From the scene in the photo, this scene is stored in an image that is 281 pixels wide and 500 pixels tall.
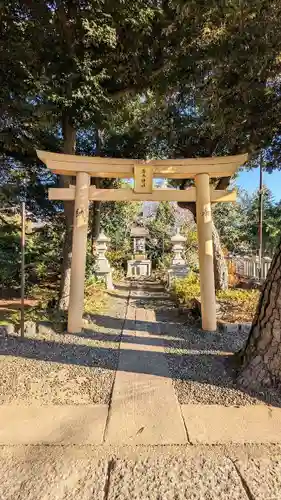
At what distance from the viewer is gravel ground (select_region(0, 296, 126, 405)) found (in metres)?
2.60

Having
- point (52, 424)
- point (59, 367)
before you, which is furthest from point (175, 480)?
point (59, 367)

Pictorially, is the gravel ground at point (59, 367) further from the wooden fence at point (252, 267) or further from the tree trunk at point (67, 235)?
the wooden fence at point (252, 267)

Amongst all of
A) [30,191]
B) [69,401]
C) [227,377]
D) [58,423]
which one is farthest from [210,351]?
[30,191]

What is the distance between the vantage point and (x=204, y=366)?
3201 mm

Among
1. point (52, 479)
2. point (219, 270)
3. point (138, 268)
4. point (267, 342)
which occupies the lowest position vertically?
point (52, 479)

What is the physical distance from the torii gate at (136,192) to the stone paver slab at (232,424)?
2.22 metres

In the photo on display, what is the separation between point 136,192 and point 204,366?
270 cm

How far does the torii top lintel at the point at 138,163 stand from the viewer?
14.7ft

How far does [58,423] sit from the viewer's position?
86.0 inches

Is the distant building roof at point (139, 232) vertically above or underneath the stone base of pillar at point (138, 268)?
above

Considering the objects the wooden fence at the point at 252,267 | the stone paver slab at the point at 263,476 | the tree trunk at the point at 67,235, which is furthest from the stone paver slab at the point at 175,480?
the wooden fence at the point at 252,267

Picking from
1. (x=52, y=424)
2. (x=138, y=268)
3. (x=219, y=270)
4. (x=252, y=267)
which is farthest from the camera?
(x=138, y=268)

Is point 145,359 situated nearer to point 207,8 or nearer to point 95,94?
point 95,94

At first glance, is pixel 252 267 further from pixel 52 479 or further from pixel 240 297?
pixel 52 479
